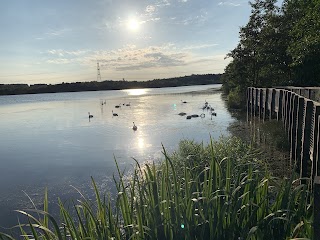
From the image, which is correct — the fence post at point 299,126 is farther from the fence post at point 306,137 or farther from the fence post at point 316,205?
the fence post at point 316,205

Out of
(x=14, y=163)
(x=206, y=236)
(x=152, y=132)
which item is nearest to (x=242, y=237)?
(x=206, y=236)

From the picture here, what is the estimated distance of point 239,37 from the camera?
3419cm

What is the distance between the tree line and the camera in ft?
65.4

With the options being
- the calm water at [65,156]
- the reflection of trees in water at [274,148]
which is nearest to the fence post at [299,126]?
the reflection of trees in water at [274,148]

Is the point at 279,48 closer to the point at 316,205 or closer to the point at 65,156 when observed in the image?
the point at 65,156

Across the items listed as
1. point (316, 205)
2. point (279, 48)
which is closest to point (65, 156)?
point (316, 205)

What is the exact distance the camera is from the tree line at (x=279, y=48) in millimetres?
19938

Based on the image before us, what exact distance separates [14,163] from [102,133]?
27.5ft

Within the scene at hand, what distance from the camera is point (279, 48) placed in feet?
89.2

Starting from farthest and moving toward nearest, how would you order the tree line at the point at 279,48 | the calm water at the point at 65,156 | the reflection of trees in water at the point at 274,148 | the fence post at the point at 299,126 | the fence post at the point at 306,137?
the tree line at the point at 279,48
the calm water at the point at 65,156
the reflection of trees in water at the point at 274,148
the fence post at the point at 299,126
the fence post at the point at 306,137

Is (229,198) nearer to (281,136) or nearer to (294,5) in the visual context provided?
(281,136)

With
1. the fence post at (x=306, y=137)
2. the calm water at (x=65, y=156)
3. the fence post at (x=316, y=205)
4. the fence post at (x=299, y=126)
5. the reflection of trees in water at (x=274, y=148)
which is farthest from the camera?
the calm water at (x=65, y=156)

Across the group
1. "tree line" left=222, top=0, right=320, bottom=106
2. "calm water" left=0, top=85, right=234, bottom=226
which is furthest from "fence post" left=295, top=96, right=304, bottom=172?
"tree line" left=222, top=0, right=320, bottom=106

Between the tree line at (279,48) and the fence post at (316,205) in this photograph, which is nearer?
the fence post at (316,205)
